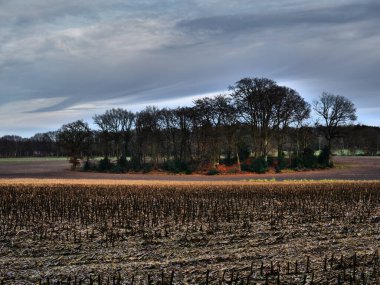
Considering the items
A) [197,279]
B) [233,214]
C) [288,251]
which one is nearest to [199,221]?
[233,214]

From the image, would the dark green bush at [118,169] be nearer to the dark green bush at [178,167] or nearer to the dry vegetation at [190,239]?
the dark green bush at [178,167]

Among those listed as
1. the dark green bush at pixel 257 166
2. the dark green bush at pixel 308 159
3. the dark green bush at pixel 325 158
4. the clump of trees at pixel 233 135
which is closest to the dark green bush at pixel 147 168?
the clump of trees at pixel 233 135

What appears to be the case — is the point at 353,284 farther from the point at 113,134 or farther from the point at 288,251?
the point at 113,134

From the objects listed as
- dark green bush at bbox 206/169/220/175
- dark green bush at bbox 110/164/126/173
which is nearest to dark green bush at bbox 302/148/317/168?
dark green bush at bbox 206/169/220/175

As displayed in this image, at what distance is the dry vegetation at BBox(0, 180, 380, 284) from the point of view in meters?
12.3

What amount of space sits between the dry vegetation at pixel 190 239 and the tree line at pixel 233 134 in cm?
3610

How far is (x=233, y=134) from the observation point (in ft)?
222

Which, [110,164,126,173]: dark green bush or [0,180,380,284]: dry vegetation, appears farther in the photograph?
[110,164,126,173]: dark green bush

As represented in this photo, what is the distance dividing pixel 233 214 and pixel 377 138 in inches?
4343

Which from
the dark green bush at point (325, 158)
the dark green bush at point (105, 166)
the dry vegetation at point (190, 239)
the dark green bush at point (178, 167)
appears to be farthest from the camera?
the dark green bush at point (105, 166)

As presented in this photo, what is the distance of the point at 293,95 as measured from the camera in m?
73.8

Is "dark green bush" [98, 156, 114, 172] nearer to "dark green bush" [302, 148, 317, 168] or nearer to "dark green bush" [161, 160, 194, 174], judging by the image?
"dark green bush" [161, 160, 194, 174]

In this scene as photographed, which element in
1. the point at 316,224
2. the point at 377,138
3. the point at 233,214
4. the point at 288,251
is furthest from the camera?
the point at 377,138

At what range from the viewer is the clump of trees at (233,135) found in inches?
2608
